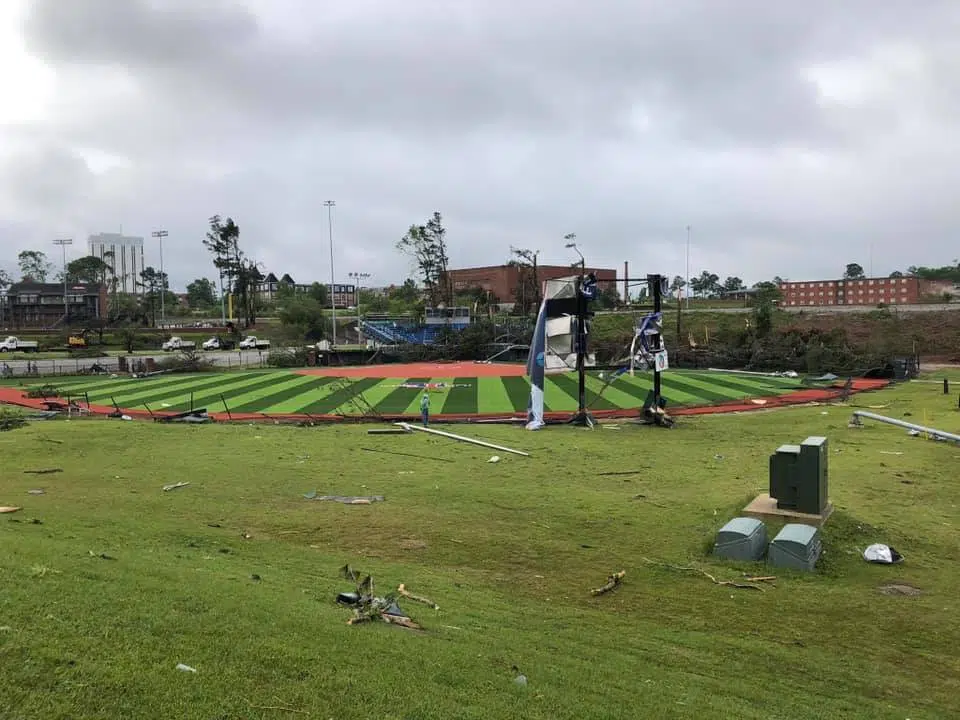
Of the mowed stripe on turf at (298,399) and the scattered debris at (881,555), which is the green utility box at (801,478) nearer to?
the scattered debris at (881,555)

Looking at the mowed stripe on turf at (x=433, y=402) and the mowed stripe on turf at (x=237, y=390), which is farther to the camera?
the mowed stripe on turf at (x=237, y=390)

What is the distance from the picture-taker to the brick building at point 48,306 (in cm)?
10669

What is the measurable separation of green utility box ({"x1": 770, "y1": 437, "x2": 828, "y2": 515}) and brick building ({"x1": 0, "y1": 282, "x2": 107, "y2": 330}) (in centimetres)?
11563

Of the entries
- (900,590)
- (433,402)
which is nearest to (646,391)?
(433,402)

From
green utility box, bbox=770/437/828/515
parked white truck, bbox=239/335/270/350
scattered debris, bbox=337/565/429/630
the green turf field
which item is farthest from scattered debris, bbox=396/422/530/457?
parked white truck, bbox=239/335/270/350

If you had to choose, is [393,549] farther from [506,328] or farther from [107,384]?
[506,328]

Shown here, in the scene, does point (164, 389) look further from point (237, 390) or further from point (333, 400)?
point (333, 400)

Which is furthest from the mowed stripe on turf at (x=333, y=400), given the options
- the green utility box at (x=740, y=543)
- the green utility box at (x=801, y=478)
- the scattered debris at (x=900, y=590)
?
the scattered debris at (x=900, y=590)

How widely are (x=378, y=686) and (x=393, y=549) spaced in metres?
4.80

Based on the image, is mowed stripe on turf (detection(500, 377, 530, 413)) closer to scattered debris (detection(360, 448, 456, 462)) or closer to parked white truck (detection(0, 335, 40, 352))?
scattered debris (detection(360, 448, 456, 462))

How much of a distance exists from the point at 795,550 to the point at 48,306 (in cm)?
12474

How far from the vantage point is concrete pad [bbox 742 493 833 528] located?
10.2 meters

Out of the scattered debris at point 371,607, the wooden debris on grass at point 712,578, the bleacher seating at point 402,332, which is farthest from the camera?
the bleacher seating at point 402,332

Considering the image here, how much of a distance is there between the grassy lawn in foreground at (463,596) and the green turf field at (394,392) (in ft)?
39.6
